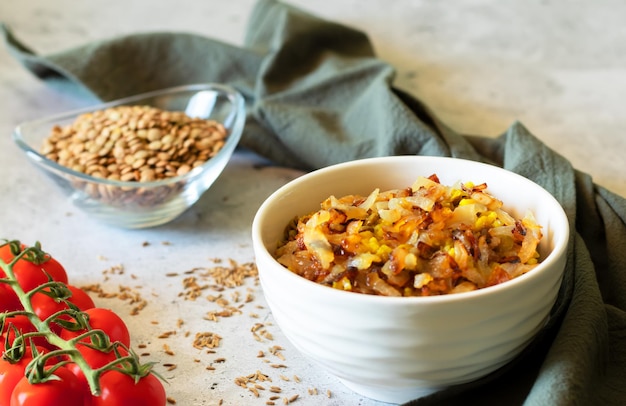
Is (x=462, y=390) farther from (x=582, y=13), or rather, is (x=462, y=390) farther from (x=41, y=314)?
(x=582, y=13)

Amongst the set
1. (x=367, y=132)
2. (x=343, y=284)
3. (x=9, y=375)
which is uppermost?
(x=343, y=284)

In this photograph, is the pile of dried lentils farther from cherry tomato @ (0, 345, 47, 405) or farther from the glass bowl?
cherry tomato @ (0, 345, 47, 405)

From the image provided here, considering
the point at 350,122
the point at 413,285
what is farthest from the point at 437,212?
the point at 350,122

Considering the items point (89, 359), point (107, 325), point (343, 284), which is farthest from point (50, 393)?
point (343, 284)

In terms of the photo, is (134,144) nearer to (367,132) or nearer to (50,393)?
(367,132)

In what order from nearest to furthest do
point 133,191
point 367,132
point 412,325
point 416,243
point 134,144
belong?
point 412,325 → point 416,243 → point 133,191 → point 134,144 → point 367,132
